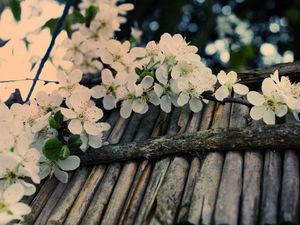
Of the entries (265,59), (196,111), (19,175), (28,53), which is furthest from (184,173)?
(265,59)

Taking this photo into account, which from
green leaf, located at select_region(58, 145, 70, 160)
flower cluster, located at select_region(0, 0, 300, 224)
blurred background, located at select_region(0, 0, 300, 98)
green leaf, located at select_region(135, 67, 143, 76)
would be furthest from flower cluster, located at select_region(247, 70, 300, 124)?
blurred background, located at select_region(0, 0, 300, 98)

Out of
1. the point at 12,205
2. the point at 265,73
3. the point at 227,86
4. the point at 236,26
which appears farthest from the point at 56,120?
the point at 236,26

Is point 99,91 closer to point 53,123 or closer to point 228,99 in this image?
point 53,123

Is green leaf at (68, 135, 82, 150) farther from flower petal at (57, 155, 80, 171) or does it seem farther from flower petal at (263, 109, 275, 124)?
flower petal at (263, 109, 275, 124)

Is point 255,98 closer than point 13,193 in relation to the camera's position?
No

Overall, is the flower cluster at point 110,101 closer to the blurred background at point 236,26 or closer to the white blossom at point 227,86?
the white blossom at point 227,86

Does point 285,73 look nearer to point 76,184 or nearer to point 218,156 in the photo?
point 218,156
